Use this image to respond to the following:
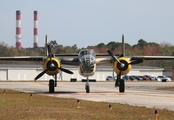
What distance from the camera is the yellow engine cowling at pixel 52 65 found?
35.4 metres

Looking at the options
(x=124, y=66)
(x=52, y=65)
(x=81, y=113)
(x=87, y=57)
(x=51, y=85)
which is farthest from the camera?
(x=51, y=85)

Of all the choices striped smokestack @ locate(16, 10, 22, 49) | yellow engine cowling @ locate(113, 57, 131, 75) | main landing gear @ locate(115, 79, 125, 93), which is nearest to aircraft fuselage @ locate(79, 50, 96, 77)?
yellow engine cowling @ locate(113, 57, 131, 75)

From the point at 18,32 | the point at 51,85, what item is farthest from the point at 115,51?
the point at 51,85

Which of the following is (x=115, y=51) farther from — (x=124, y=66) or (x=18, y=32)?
(x=124, y=66)

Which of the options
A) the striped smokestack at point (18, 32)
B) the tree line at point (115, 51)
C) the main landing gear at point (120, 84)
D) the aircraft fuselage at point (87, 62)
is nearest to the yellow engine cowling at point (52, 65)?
the aircraft fuselage at point (87, 62)

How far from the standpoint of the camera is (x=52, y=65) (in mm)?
35344

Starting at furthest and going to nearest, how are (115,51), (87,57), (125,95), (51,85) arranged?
1. (115,51)
2. (51,85)
3. (87,57)
4. (125,95)

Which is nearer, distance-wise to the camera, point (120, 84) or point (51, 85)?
point (120, 84)

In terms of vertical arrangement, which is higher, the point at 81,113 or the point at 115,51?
the point at 115,51

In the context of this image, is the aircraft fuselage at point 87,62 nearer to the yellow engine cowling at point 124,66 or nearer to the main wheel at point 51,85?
the yellow engine cowling at point 124,66

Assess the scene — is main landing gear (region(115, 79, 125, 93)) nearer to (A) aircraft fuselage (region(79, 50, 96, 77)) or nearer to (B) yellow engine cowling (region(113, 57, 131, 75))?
(B) yellow engine cowling (region(113, 57, 131, 75))

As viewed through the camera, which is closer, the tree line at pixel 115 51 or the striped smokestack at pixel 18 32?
the tree line at pixel 115 51

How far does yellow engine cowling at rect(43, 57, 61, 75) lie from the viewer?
35375mm

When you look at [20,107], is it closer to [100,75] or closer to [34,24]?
[100,75]
